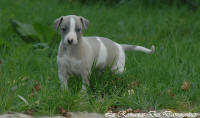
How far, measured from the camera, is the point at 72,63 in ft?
15.1

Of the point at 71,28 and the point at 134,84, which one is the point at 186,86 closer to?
the point at 134,84

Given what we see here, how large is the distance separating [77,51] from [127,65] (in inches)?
43.6

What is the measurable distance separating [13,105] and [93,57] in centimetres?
122

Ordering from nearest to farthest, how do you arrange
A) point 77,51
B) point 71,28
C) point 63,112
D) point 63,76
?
point 63,112
point 71,28
point 77,51
point 63,76

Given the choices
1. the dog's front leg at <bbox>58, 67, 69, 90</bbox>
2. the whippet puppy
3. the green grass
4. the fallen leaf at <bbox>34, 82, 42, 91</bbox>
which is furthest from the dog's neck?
the fallen leaf at <bbox>34, 82, 42, 91</bbox>

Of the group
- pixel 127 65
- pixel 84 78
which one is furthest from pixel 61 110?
pixel 127 65

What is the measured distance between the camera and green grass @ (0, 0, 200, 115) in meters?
4.08

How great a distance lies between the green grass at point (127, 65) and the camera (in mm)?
4082

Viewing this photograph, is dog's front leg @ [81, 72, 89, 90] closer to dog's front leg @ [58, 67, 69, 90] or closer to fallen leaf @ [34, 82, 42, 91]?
dog's front leg @ [58, 67, 69, 90]

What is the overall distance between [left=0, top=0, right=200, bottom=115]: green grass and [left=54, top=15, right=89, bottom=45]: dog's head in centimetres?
52

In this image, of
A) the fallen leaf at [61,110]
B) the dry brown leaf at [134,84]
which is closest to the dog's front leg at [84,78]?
the dry brown leaf at [134,84]

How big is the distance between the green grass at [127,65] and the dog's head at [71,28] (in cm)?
52

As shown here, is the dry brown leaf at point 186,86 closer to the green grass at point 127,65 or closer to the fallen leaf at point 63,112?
the green grass at point 127,65

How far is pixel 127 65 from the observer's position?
18.1 feet
